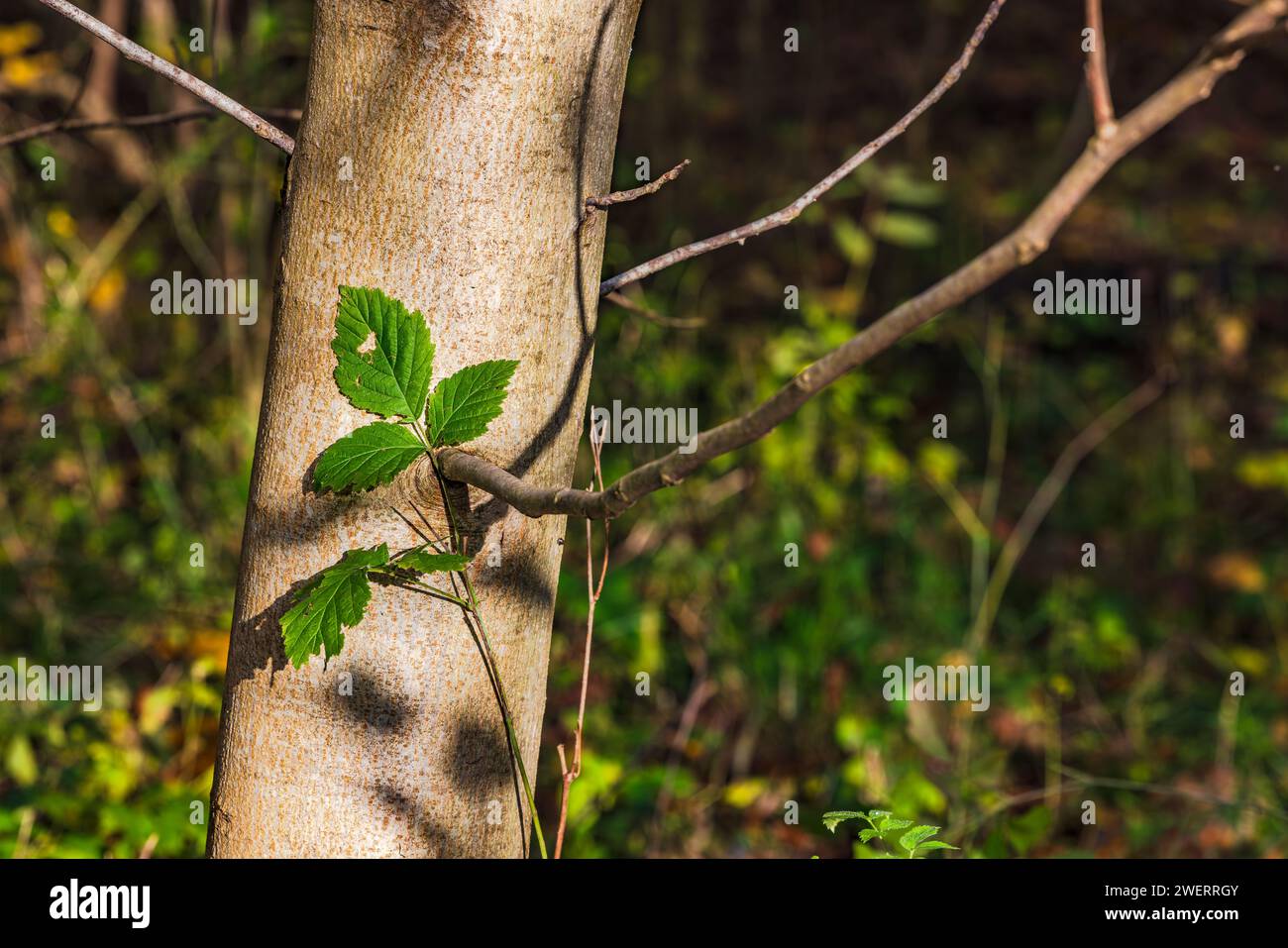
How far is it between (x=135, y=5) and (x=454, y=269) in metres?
5.21

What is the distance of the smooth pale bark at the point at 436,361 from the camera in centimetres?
102

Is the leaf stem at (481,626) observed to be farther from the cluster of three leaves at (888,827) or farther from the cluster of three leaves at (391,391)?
the cluster of three leaves at (888,827)

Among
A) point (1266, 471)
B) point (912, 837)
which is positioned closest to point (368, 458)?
point (912, 837)

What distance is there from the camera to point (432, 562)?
99 centimetres

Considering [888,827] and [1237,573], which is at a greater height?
[1237,573]

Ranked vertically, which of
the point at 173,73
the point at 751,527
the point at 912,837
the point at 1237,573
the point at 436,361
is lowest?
the point at 912,837

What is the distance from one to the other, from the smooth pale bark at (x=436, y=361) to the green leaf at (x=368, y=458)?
0.03 m

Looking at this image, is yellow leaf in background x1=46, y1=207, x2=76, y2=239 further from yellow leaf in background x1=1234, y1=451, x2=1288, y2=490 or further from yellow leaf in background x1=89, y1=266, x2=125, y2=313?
yellow leaf in background x1=1234, y1=451, x2=1288, y2=490

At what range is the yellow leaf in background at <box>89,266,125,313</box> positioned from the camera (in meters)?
3.54

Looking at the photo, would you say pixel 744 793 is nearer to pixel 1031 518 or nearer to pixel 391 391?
pixel 391 391

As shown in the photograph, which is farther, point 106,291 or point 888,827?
point 106,291

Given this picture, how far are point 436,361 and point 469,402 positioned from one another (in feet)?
0.18

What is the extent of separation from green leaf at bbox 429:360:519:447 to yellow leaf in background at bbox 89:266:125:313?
2.89 meters

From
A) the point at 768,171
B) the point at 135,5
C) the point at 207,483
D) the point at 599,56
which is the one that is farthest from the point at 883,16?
the point at 599,56
